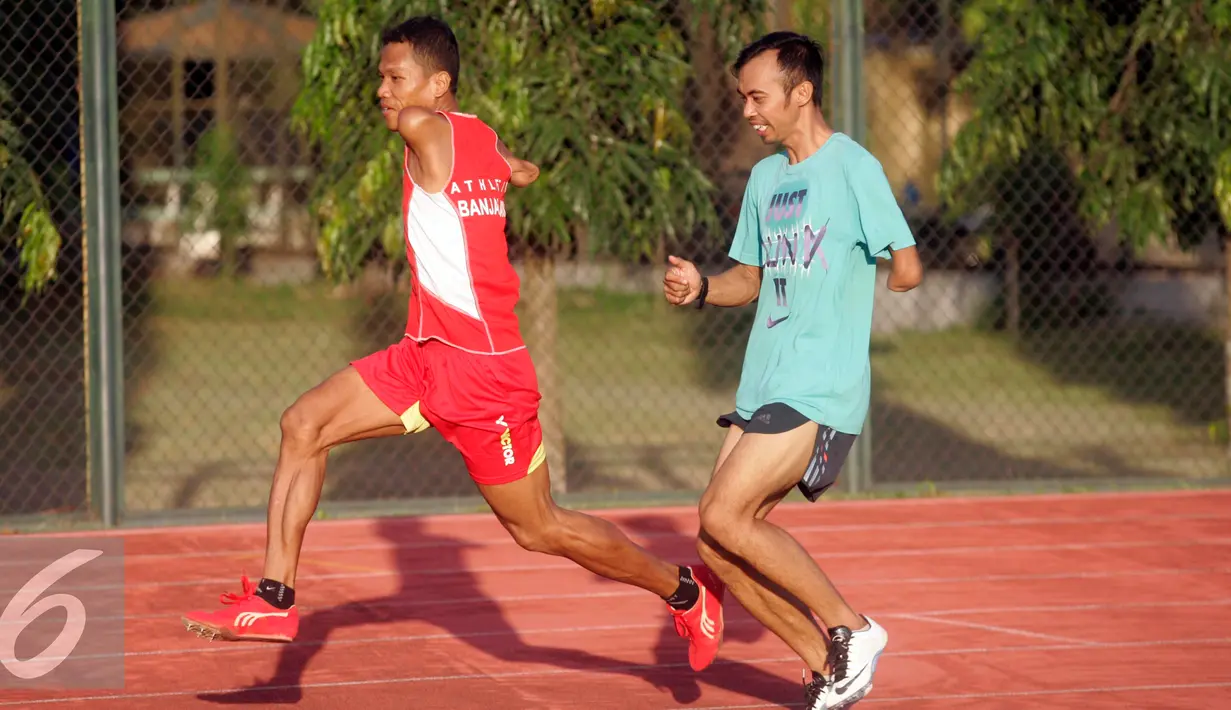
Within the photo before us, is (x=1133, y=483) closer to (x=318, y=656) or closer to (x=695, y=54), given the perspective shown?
(x=695, y=54)

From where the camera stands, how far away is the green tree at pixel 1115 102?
9.30 meters

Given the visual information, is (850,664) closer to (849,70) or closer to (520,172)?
(520,172)

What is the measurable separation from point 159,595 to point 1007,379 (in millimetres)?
9474

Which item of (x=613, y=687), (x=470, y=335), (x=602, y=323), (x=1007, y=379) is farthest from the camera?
(x=602, y=323)

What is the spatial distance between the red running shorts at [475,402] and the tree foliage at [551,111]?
344cm

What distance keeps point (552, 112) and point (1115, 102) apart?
3388mm

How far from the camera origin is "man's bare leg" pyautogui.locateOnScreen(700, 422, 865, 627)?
15.1 feet

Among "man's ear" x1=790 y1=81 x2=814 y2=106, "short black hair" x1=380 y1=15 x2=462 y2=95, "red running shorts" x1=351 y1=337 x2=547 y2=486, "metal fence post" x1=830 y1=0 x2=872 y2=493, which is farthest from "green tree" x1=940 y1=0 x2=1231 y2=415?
"red running shorts" x1=351 y1=337 x2=547 y2=486

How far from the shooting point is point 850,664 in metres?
4.61

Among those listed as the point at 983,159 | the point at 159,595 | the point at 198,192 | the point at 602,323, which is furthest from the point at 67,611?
the point at 198,192

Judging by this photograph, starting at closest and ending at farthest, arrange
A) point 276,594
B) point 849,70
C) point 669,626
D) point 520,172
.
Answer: point 276,594, point 520,172, point 669,626, point 849,70

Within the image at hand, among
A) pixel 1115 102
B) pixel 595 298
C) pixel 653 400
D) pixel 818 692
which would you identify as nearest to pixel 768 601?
pixel 818 692

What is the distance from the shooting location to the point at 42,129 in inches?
372

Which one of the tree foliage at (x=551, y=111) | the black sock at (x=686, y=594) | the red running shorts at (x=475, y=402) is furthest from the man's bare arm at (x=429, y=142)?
the tree foliage at (x=551, y=111)
